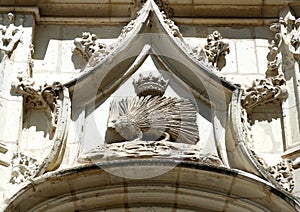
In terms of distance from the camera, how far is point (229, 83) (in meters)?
6.59

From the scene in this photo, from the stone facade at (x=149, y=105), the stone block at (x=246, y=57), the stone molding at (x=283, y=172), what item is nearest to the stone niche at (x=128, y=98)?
the stone facade at (x=149, y=105)

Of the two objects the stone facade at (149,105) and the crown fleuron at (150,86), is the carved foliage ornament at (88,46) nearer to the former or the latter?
the stone facade at (149,105)

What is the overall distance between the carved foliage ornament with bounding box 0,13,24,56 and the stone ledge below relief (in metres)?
1.21

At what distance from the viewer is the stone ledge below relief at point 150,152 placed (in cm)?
623

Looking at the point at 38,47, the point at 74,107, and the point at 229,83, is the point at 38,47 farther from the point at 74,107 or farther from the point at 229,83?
the point at 229,83

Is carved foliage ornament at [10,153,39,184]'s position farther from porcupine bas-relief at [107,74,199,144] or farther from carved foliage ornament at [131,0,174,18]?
carved foliage ornament at [131,0,174,18]

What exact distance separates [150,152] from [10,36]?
1.68m

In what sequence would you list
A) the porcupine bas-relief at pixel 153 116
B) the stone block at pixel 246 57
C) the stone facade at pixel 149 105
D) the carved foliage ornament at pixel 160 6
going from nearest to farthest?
the stone facade at pixel 149 105
the porcupine bas-relief at pixel 153 116
the stone block at pixel 246 57
the carved foliage ornament at pixel 160 6

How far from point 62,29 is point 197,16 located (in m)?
1.18

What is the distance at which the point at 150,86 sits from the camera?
6.70 metres

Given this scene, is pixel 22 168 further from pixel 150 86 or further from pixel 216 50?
pixel 216 50

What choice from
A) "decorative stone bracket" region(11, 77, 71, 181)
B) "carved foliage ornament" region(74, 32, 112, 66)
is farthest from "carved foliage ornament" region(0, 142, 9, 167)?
"carved foliage ornament" region(74, 32, 112, 66)

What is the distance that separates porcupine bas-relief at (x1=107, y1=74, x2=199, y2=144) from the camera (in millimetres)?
Answer: 6449

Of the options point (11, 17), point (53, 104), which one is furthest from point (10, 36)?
point (53, 104)
